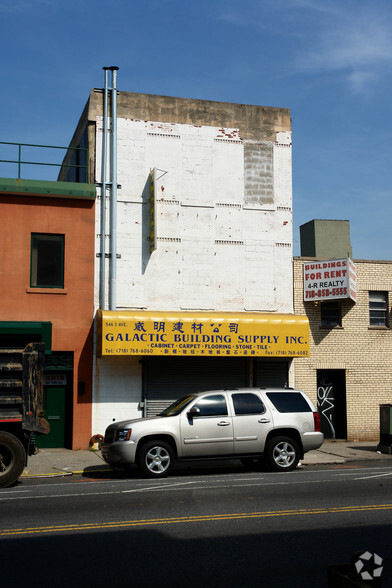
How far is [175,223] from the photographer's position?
21.2 metres

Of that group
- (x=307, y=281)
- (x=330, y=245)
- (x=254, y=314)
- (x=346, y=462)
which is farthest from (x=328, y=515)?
(x=330, y=245)

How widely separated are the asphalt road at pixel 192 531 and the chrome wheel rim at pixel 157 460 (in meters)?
0.61

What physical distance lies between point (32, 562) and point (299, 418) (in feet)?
29.9

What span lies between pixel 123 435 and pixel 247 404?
292cm

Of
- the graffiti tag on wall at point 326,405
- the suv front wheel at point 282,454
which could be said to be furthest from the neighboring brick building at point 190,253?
the suv front wheel at point 282,454

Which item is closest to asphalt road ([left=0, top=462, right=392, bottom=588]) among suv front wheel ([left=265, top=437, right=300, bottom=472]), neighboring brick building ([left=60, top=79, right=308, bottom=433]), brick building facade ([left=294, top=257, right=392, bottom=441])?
suv front wheel ([left=265, top=437, right=300, bottom=472])

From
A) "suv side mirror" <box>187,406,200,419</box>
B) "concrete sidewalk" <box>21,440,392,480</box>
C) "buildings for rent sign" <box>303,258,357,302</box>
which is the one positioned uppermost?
"buildings for rent sign" <box>303,258,357,302</box>

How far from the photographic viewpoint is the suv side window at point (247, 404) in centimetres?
1491

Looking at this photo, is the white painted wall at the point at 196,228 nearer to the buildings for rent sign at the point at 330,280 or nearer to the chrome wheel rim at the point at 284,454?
the buildings for rent sign at the point at 330,280

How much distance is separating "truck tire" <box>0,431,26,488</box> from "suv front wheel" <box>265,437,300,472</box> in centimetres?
539

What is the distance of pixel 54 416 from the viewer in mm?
19781

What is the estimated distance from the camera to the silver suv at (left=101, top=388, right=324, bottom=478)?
14.0 m

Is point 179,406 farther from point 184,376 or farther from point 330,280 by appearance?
point 330,280

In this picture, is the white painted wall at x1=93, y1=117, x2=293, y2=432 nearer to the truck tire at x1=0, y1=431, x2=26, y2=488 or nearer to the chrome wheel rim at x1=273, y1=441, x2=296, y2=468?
the chrome wheel rim at x1=273, y1=441, x2=296, y2=468
